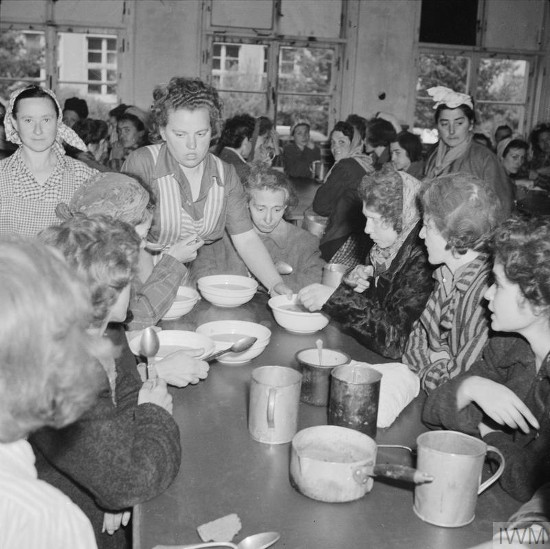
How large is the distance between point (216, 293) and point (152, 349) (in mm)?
821

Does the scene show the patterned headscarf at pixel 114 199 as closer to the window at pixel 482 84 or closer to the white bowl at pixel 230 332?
the white bowl at pixel 230 332

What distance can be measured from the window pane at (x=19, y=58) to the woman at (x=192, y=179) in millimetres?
7111

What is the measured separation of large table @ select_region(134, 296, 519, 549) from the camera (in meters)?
1.23

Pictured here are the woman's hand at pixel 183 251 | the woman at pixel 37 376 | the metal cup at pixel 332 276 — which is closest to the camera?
the woman at pixel 37 376

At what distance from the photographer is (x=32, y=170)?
10.4 feet

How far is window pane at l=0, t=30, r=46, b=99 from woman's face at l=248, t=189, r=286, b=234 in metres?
6.80

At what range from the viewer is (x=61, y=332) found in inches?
37.7

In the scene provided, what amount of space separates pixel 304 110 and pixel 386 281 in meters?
7.88

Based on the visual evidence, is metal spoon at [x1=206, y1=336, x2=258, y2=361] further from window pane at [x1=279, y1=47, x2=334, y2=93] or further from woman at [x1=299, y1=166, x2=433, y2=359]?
window pane at [x1=279, y1=47, x2=334, y2=93]

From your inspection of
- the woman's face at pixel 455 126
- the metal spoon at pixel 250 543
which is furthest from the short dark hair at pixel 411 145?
Answer: the metal spoon at pixel 250 543

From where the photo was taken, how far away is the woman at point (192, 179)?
8.99 ft

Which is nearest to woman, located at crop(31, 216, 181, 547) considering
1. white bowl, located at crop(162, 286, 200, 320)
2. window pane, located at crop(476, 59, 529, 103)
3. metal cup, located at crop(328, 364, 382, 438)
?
metal cup, located at crop(328, 364, 382, 438)

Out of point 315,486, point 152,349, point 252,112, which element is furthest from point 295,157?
point 315,486

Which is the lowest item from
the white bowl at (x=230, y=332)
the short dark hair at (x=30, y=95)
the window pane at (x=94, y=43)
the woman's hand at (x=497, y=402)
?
the white bowl at (x=230, y=332)
